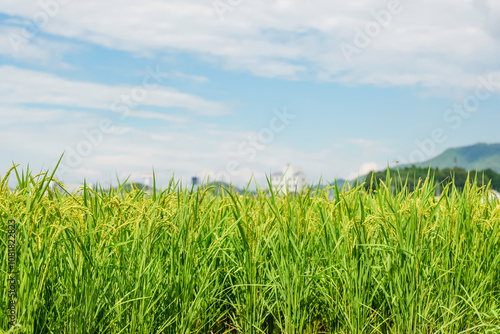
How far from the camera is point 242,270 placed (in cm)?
371

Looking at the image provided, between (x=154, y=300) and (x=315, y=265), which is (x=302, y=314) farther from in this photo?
(x=154, y=300)

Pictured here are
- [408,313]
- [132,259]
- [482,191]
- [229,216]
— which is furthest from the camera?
[482,191]

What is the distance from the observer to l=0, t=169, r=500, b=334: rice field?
3.14 m

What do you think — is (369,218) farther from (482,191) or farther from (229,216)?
(482,191)

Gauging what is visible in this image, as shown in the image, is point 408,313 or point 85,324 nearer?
point 85,324

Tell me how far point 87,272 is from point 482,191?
4.56 metres

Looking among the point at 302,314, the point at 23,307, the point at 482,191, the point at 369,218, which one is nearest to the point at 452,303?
the point at 369,218

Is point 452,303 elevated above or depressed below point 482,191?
below

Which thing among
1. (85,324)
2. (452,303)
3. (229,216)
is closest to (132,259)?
(85,324)

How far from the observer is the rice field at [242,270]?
3143 mm

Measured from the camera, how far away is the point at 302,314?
11.6 feet

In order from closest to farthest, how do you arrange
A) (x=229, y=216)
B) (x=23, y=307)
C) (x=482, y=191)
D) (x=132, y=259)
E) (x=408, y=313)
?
1. (x=23, y=307)
2. (x=132, y=259)
3. (x=408, y=313)
4. (x=229, y=216)
5. (x=482, y=191)

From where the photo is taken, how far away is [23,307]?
2.95m

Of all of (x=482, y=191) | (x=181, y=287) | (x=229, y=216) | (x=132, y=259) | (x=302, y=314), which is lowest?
(x=302, y=314)
